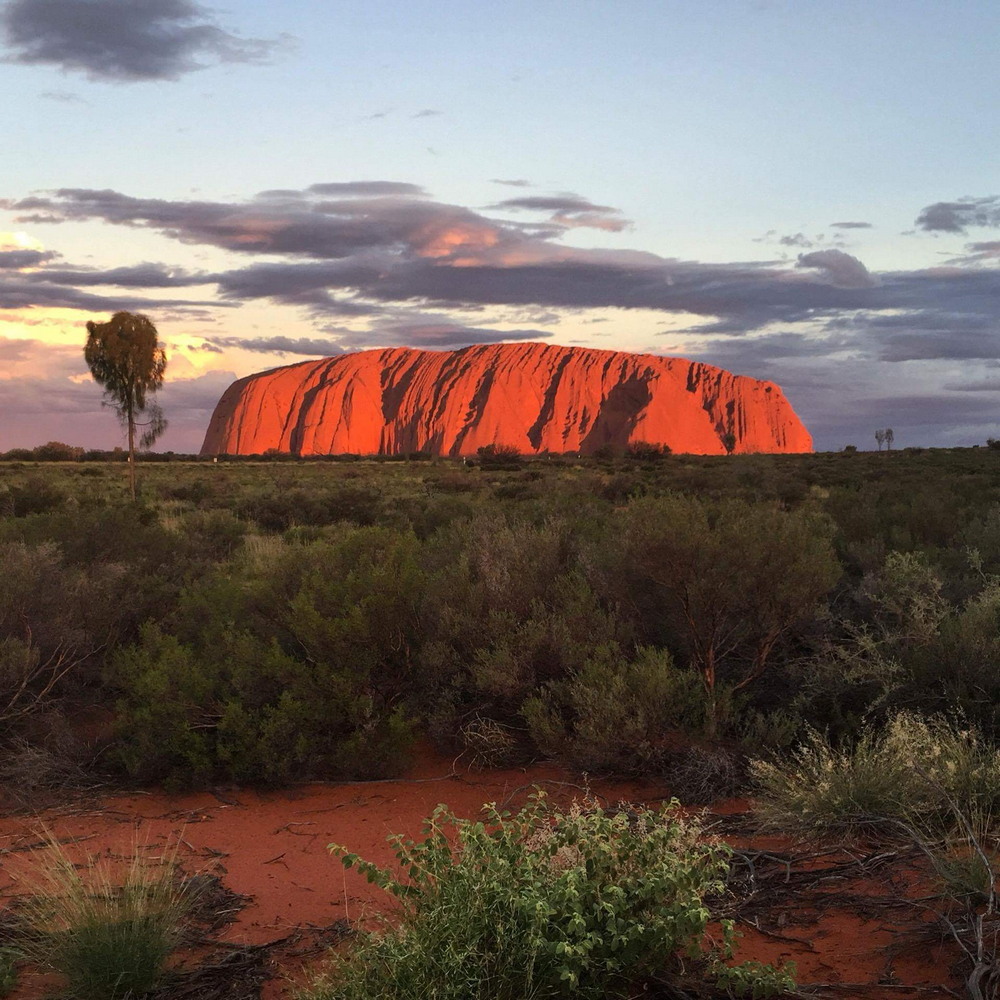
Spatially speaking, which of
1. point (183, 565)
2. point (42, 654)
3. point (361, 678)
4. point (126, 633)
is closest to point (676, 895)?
point (361, 678)

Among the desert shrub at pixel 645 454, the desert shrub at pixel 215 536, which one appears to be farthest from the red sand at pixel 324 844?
the desert shrub at pixel 645 454

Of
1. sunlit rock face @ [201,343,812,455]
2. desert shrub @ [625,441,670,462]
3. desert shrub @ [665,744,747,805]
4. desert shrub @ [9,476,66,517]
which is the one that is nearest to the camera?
desert shrub @ [665,744,747,805]

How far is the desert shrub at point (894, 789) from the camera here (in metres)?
4.45

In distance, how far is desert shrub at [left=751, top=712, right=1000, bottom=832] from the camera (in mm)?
4449

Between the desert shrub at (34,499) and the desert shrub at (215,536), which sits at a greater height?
the desert shrub at (34,499)

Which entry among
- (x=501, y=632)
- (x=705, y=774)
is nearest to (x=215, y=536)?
(x=501, y=632)

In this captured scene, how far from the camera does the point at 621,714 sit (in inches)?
230

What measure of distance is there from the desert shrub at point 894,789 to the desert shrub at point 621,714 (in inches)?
45.2

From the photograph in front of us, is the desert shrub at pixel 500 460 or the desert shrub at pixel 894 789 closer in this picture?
the desert shrub at pixel 894 789

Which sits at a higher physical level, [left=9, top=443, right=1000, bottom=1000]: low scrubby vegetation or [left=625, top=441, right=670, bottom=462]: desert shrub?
[left=625, top=441, right=670, bottom=462]: desert shrub

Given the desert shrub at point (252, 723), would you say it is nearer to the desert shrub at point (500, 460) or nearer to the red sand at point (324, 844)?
the red sand at point (324, 844)

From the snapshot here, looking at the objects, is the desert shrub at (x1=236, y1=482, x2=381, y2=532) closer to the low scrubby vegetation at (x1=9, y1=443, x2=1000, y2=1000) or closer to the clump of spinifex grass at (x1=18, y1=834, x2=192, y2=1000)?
the low scrubby vegetation at (x1=9, y1=443, x2=1000, y2=1000)

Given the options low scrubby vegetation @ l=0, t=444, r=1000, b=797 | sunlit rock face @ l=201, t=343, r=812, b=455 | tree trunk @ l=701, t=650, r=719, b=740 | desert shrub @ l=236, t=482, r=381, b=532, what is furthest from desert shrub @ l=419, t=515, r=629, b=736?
sunlit rock face @ l=201, t=343, r=812, b=455

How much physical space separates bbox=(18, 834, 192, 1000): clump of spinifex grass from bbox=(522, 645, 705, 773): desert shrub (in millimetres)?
2708
